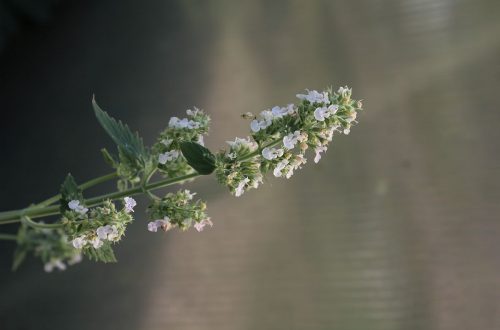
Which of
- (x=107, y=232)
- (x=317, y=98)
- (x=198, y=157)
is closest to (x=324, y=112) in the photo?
(x=317, y=98)

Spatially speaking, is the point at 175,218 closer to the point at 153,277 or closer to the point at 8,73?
the point at 153,277

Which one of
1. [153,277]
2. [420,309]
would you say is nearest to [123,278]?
[153,277]

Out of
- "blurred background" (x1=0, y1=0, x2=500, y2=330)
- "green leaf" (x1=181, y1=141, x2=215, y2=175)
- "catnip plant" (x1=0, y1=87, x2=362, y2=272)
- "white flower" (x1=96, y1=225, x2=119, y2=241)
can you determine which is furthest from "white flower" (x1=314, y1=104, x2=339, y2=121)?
"blurred background" (x1=0, y1=0, x2=500, y2=330)

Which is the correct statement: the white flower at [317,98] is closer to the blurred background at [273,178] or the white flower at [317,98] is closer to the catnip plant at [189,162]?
the catnip plant at [189,162]

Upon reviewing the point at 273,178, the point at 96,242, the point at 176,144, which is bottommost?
the point at 96,242

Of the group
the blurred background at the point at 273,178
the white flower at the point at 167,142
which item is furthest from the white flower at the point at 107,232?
the blurred background at the point at 273,178

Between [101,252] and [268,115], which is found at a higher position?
[268,115]

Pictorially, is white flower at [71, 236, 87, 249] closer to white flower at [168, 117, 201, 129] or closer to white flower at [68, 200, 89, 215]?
white flower at [68, 200, 89, 215]

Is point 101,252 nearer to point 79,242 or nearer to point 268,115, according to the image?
point 79,242

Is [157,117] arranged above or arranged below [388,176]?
above
